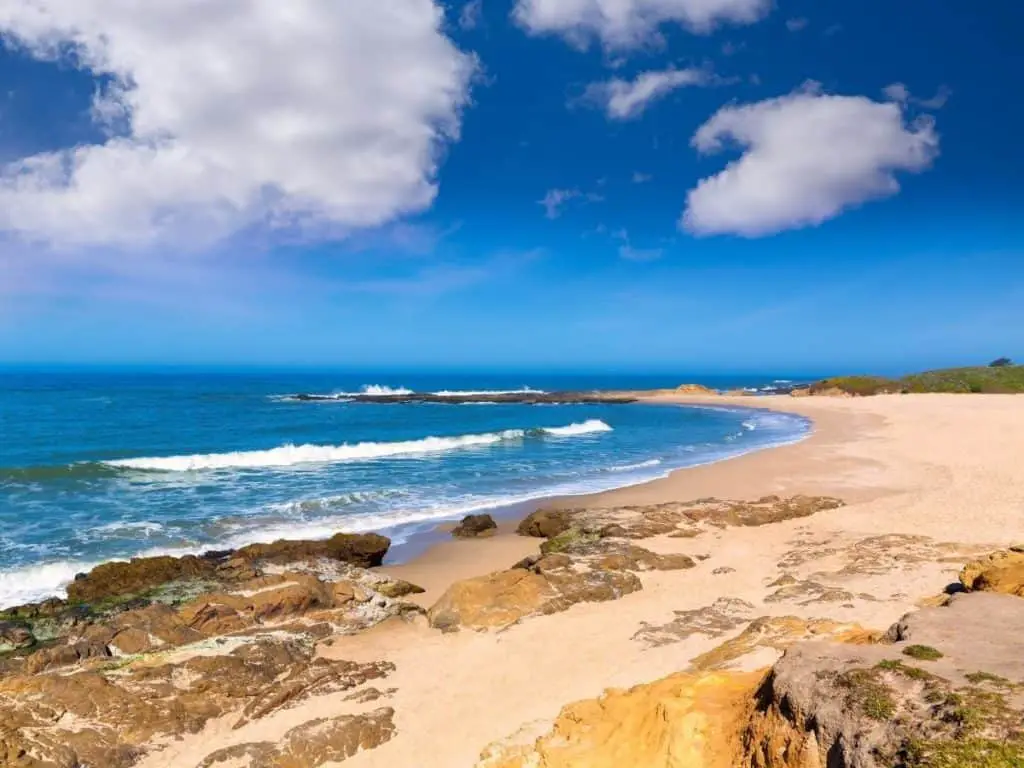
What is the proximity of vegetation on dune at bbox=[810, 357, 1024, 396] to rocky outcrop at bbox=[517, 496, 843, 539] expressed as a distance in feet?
194

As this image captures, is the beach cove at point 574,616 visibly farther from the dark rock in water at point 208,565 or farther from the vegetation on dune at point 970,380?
the vegetation on dune at point 970,380

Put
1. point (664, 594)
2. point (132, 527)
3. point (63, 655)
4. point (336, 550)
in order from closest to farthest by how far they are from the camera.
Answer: point (63, 655) → point (664, 594) → point (336, 550) → point (132, 527)

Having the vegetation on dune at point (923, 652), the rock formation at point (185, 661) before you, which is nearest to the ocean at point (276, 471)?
the rock formation at point (185, 661)

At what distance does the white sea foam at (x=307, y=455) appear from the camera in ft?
88.9

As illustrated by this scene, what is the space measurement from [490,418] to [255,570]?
42.1 metres

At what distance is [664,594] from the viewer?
10.8 m

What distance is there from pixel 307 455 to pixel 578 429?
20.7 metres

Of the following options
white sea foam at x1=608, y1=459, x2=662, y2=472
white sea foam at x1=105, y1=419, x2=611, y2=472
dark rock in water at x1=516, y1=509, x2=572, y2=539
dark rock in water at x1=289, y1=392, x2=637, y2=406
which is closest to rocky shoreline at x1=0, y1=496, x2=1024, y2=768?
dark rock in water at x1=516, y1=509, x2=572, y2=539

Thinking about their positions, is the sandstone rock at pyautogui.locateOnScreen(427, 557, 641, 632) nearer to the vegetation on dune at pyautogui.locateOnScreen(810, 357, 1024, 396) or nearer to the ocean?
the ocean

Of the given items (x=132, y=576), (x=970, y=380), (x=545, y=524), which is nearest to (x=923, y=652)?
(x=545, y=524)

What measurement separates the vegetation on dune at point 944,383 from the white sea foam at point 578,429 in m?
38.6

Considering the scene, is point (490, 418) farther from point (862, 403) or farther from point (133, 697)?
point (133, 697)

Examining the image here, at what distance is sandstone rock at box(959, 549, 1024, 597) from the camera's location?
7.50m

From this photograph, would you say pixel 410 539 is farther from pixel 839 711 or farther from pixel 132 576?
pixel 839 711
